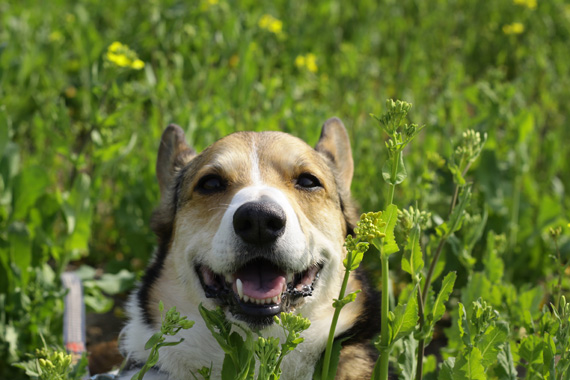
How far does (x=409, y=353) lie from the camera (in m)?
2.71

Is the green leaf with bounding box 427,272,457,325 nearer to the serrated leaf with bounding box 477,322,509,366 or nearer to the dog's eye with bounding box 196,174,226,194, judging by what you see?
the serrated leaf with bounding box 477,322,509,366

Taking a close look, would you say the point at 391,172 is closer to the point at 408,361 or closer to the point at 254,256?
the point at 254,256

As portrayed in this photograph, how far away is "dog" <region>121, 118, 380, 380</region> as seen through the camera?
274 cm

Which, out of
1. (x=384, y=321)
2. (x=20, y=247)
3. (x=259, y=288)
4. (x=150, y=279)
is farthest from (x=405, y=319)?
(x=20, y=247)

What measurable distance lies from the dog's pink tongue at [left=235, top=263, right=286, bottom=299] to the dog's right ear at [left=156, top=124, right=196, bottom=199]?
1225mm

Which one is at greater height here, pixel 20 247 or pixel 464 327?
pixel 464 327

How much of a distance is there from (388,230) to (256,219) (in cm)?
62

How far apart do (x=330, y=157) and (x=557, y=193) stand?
2.29m

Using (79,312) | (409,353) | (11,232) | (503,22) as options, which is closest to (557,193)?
(409,353)

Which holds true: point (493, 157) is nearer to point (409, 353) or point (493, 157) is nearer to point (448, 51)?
point (409, 353)

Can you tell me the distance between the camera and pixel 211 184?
3.32 metres

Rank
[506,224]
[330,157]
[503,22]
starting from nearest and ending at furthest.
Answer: [330,157]
[506,224]
[503,22]

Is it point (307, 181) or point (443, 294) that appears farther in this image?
point (307, 181)

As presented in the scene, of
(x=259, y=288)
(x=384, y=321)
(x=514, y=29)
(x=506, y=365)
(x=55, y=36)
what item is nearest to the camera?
(x=384, y=321)
